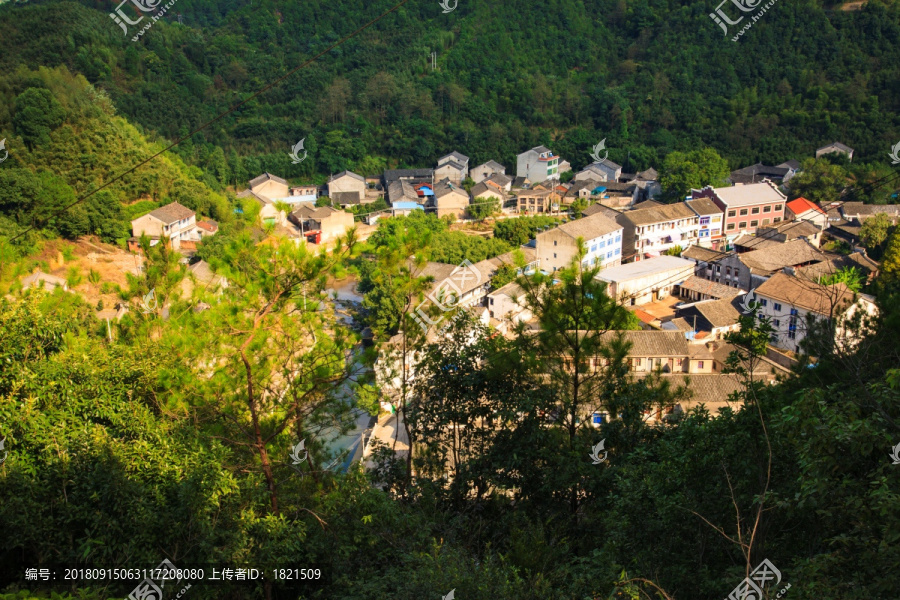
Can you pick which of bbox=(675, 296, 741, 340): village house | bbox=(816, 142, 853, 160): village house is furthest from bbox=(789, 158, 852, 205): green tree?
bbox=(675, 296, 741, 340): village house

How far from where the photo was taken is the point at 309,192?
1800cm

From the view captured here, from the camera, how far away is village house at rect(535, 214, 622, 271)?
11.6 metres

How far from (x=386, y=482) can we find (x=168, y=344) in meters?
1.17

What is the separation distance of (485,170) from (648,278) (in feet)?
30.7

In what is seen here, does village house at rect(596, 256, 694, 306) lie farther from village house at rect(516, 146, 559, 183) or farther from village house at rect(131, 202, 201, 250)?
village house at rect(516, 146, 559, 183)

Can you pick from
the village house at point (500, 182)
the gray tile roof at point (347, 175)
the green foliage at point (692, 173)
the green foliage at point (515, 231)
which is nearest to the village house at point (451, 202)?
the village house at point (500, 182)

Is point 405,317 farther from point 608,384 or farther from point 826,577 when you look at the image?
point 826,577

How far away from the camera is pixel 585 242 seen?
12.0 m

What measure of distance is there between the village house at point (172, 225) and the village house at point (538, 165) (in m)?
9.70

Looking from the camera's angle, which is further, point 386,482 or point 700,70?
point 700,70

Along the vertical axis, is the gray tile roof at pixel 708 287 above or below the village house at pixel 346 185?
below

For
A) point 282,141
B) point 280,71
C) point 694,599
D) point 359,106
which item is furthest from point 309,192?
point 694,599

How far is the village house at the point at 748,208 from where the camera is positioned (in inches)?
558

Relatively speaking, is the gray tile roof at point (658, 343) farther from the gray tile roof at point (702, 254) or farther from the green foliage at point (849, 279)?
the gray tile roof at point (702, 254)
